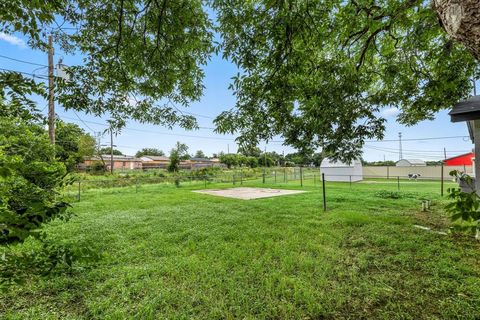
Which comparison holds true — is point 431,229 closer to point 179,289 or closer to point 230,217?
point 230,217

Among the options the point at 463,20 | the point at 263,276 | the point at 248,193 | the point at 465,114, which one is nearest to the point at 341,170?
the point at 248,193

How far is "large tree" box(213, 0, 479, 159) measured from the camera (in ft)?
9.03

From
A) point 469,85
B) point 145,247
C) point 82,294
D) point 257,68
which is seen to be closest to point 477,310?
point 257,68

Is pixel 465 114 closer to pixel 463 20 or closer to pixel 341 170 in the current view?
pixel 463 20

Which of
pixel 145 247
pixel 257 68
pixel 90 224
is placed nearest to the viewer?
pixel 257 68

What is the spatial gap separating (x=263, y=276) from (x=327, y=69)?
135 inches

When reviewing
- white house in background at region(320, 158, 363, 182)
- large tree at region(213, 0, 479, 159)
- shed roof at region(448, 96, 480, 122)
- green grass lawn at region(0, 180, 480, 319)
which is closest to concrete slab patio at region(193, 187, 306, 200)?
green grass lawn at region(0, 180, 480, 319)

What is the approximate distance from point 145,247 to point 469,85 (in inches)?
266

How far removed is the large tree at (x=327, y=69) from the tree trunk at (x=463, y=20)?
6.07 feet

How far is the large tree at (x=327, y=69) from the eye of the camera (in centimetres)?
275

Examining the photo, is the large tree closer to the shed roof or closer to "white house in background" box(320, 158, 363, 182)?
the shed roof

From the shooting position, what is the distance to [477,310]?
6.16 ft

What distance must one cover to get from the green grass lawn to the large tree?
169 centimetres

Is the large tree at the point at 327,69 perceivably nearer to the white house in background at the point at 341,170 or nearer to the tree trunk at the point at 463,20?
the tree trunk at the point at 463,20
